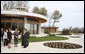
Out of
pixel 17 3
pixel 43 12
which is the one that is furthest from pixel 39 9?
pixel 17 3

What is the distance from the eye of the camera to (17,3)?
1515 inches

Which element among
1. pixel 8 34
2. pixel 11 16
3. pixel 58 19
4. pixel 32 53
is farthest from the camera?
pixel 58 19

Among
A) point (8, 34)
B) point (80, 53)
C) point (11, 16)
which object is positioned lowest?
point (80, 53)

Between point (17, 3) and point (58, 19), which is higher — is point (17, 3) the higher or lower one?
the higher one

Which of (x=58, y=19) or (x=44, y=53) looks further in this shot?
(x=58, y=19)

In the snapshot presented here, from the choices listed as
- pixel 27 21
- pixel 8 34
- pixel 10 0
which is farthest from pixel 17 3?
pixel 8 34

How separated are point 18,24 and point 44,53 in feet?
47.9

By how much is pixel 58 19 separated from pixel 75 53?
43.5 m

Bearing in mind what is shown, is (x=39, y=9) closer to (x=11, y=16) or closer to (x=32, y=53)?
(x=11, y=16)

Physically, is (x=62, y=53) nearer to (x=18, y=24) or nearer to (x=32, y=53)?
(x=32, y=53)

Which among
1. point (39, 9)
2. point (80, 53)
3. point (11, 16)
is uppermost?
point (39, 9)

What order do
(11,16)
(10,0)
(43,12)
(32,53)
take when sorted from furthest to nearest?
(43,12), (10,0), (11,16), (32,53)

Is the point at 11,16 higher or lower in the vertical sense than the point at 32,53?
higher

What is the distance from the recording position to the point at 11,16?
71.8 feet
